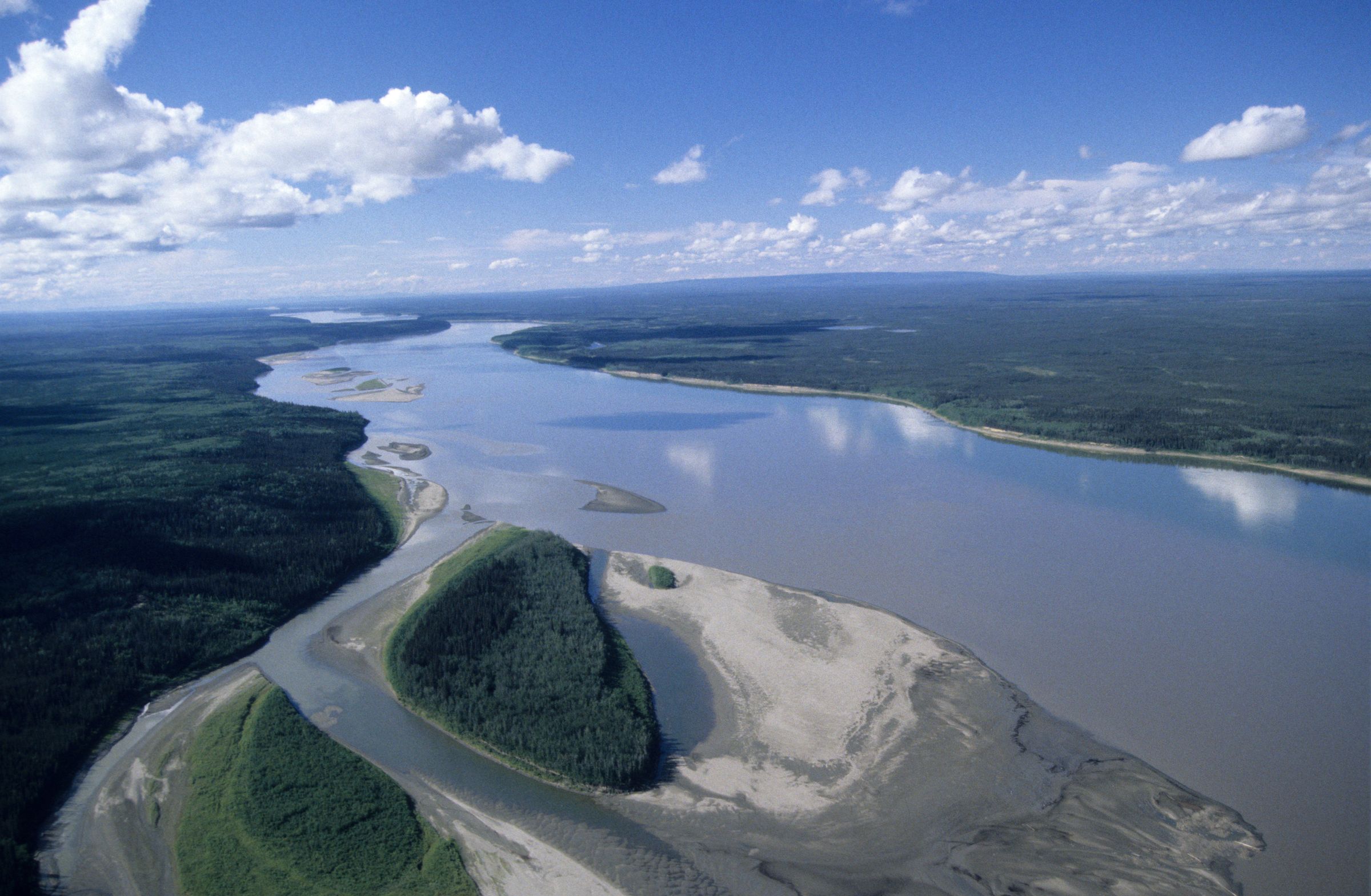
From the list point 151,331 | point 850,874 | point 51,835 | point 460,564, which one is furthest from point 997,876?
point 151,331

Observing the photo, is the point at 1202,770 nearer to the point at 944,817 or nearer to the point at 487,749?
the point at 944,817

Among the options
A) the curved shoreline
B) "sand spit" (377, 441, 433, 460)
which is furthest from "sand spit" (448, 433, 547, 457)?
the curved shoreline

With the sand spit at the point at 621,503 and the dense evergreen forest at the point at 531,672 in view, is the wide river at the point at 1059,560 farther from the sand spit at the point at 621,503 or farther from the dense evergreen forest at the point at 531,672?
the dense evergreen forest at the point at 531,672

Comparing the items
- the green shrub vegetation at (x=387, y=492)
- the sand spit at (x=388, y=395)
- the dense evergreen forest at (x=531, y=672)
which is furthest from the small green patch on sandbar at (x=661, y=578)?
the sand spit at (x=388, y=395)

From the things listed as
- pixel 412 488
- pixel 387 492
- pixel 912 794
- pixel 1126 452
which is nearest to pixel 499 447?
pixel 412 488

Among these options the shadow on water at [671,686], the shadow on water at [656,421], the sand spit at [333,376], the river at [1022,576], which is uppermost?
the sand spit at [333,376]

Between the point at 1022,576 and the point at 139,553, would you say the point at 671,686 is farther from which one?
the point at 139,553

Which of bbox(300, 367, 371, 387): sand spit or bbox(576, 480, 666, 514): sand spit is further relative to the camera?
bbox(300, 367, 371, 387): sand spit

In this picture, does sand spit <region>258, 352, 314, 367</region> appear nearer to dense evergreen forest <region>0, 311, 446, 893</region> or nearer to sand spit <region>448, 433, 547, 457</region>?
dense evergreen forest <region>0, 311, 446, 893</region>
